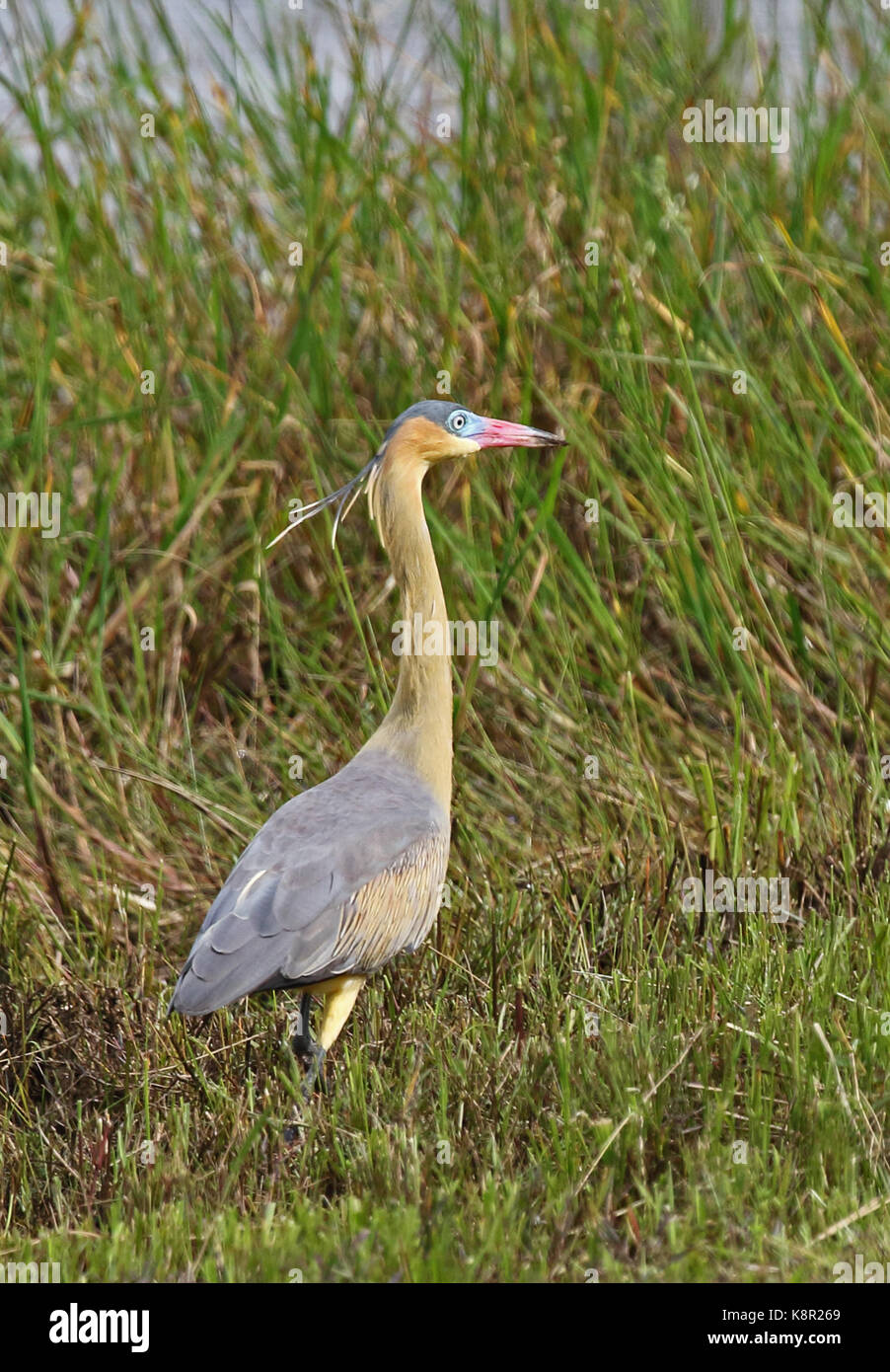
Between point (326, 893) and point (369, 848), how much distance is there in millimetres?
151

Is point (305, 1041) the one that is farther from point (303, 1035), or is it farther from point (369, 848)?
point (369, 848)

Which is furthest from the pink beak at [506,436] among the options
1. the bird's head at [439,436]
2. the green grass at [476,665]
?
the green grass at [476,665]

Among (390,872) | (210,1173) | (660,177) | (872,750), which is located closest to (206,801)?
(390,872)

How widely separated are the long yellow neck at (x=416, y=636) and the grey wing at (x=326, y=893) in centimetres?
8

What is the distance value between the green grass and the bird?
0.89 feet

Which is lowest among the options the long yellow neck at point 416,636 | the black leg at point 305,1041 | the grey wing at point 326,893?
the black leg at point 305,1041

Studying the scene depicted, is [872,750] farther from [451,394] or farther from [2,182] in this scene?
[2,182]

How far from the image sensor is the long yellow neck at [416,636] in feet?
13.0

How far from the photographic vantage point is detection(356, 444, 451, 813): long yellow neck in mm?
3959

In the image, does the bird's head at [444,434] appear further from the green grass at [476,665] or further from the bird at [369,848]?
the green grass at [476,665]

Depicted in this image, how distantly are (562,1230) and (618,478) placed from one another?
9.01ft

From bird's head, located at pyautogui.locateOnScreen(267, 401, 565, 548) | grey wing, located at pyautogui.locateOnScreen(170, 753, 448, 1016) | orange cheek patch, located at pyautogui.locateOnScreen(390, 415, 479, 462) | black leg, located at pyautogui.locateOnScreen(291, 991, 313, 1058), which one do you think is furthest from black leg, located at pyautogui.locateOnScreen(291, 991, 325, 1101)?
orange cheek patch, located at pyautogui.locateOnScreen(390, 415, 479, 462)

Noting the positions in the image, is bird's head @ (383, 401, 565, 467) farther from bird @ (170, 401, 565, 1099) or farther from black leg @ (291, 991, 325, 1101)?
black leg @ (291, 991, 325, 1101)

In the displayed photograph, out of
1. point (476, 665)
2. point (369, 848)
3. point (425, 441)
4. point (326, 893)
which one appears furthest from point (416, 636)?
point (476, 665)
